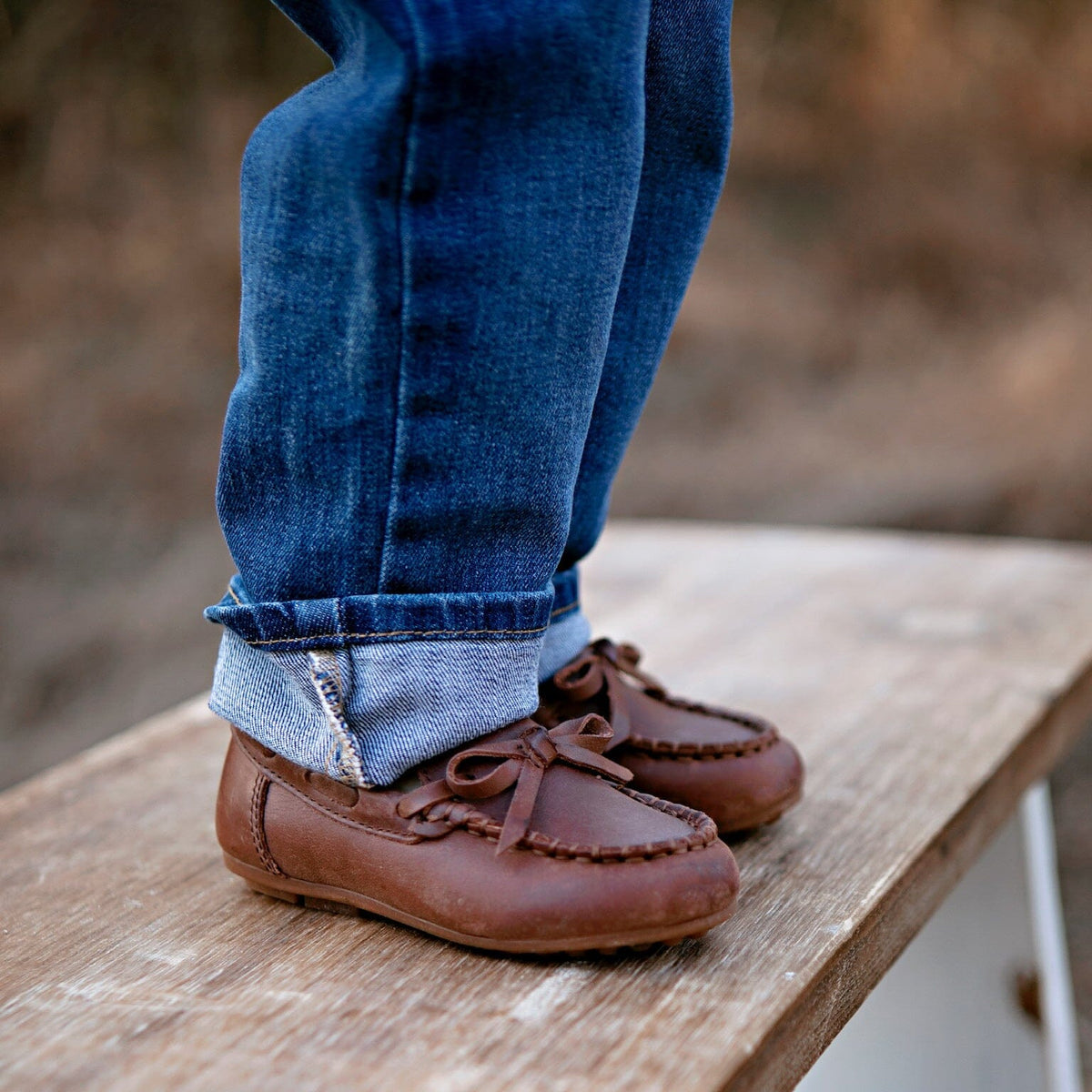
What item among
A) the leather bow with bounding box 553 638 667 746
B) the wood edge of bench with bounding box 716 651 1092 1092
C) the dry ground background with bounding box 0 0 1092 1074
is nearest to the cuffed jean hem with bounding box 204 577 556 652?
the leather bow with bounding box 553 638 667 746

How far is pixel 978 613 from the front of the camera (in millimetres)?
1216

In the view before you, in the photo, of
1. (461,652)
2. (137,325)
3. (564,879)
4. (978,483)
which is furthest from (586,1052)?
(137,325)

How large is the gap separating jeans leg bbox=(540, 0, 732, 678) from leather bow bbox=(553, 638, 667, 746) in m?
0.02

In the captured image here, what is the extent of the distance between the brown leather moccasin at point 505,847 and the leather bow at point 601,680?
2.1 inches

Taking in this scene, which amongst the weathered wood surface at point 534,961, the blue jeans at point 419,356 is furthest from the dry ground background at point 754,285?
the blue jeans at point 419,356

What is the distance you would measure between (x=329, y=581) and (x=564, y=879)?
17 cm

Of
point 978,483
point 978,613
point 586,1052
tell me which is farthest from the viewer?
point 978,483

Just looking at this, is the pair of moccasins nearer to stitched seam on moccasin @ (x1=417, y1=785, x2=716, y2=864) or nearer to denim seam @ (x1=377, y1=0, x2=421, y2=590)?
stitched seam on moccasin @ (x1=417, y1=785, x2=716, y2=864)

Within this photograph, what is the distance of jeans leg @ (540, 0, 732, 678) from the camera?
24.0 inches

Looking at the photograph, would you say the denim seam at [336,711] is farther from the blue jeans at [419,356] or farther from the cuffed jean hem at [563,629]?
the cuffed jean hem at [563,629]

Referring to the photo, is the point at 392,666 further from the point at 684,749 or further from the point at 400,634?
the point at 684,749

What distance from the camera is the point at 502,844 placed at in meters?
0.51

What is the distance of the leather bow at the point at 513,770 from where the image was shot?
519mm

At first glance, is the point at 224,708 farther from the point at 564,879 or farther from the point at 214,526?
the point at 214,526
